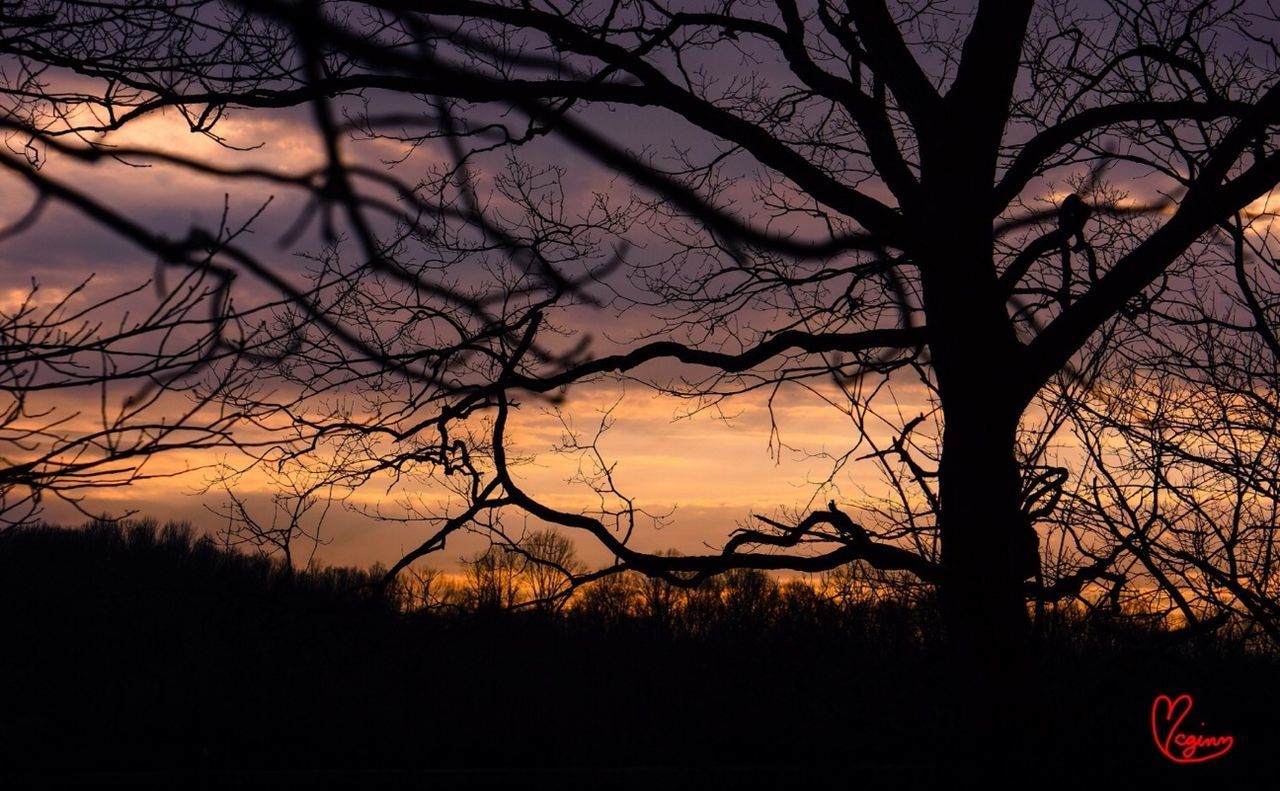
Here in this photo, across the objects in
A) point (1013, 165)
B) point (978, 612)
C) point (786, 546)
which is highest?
point (1013, 165)

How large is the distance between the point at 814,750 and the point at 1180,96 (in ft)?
15.9

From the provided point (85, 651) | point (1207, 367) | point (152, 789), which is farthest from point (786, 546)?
point (85, 651)

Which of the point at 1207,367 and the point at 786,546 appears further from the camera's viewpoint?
the point at 786,546

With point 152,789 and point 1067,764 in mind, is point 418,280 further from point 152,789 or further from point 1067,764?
point 1067,764

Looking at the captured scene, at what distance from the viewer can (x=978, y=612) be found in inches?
231

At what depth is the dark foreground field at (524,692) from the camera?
593 centimetres
